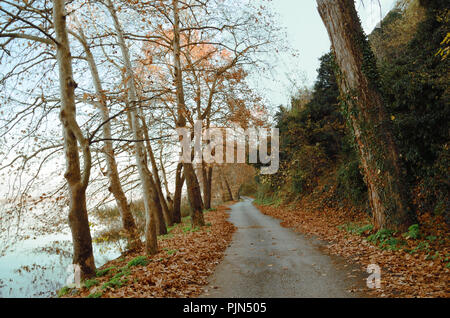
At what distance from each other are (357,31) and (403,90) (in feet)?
8.99

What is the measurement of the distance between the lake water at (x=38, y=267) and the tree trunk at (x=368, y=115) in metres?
8.55

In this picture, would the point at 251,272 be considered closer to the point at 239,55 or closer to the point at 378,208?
the point at 378,208

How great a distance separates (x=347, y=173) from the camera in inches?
471

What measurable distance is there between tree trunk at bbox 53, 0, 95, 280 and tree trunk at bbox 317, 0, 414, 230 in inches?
276

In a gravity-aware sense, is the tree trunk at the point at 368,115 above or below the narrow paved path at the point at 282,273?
above

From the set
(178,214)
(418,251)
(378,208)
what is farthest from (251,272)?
(178,214)

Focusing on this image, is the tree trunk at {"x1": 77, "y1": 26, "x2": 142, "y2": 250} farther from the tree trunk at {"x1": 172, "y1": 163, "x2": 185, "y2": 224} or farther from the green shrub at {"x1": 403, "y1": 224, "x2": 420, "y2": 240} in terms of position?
the green shrub at {"x1": 403, "y1": 224, "x2": 420, "y2": 240}

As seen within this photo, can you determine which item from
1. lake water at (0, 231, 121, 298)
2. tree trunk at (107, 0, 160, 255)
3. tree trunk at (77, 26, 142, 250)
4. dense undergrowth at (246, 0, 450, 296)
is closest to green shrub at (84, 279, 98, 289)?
lake water at (0, 231, 121, 298)

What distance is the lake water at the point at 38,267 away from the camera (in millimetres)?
8672

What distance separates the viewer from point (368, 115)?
7.46 meters

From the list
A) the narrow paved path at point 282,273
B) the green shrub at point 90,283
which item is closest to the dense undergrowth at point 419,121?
the narrow paved path at point 282,273

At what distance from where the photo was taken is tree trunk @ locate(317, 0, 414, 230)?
7059 millimetres

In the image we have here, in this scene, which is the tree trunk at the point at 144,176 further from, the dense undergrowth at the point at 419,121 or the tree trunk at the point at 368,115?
the dense undergrowth at the point at 419,121
